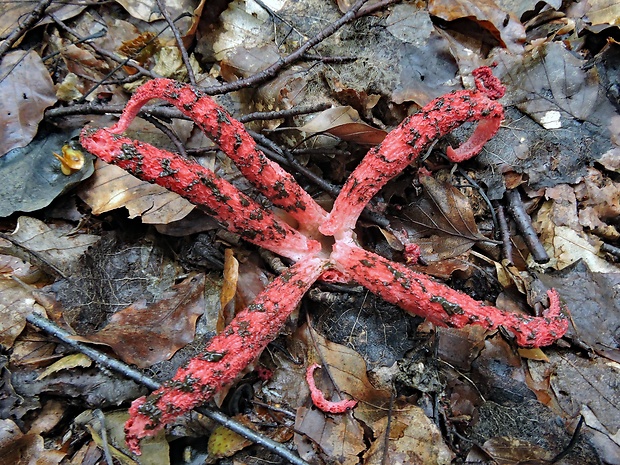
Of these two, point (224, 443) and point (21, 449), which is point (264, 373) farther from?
point (21, 449)

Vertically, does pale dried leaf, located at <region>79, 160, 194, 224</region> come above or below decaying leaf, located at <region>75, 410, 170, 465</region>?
above

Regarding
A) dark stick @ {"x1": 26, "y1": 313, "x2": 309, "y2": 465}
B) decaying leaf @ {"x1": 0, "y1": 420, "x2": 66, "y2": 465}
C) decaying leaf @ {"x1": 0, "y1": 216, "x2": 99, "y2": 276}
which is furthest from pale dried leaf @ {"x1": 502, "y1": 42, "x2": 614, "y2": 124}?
decaying leaf @ {"x1": 0, "y1": 420, "x2": 66, "y2": 465}

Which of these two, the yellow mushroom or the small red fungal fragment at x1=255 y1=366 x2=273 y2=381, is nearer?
the small red fungal fragment at x1=255 y1=366 x2=273 y2=381

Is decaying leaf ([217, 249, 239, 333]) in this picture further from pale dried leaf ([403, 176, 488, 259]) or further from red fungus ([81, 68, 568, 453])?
pale dried leaf ([403, 176, 488, 259])

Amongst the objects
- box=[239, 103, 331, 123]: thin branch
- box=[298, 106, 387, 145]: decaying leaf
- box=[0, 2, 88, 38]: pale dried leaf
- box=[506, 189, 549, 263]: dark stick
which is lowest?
box=[506, 189, 549, 263]: dark stick

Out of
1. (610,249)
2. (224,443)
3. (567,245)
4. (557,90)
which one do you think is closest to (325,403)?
(224,443)

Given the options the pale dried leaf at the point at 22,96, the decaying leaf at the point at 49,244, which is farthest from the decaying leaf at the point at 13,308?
the pale dried leaf at the point at 22,96
